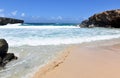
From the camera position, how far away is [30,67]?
762 centimetres

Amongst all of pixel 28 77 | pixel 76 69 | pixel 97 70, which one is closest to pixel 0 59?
pixel 28 77

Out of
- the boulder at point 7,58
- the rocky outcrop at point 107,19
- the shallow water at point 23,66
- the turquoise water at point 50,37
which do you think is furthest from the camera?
the rocky outcrop at point 107,19

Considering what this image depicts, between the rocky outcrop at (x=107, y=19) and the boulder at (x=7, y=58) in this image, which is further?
the rocky outcrop at (x=107, y=19)

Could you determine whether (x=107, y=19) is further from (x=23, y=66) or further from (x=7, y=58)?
(x=23, y=66)

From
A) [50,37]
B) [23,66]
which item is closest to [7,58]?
[23,66]

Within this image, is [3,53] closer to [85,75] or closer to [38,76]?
[38,76]

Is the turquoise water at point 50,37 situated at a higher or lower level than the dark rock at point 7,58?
lower

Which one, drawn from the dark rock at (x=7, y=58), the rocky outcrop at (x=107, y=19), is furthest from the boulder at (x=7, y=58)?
the rocky outcrop at (x=107, y=19)

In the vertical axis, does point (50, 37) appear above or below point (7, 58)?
below

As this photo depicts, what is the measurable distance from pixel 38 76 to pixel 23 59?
3.16m

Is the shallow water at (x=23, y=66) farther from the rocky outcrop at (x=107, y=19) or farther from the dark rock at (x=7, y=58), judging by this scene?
the rocky outcrop at (x=107, y=19)

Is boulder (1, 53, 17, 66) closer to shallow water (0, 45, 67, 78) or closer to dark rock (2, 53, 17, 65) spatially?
dark rock (2, 53, 17, 65)

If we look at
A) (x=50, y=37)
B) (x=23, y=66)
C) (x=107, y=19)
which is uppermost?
(x=107, y=19)

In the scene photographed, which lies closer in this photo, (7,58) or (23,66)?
(23,66)
